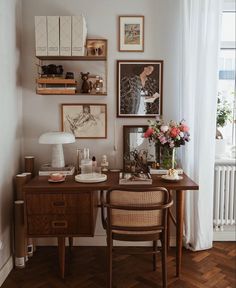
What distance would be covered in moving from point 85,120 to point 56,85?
435mm

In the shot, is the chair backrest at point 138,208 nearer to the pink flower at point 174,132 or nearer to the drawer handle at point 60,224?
the drawer handle at point 60,224

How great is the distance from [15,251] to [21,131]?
1.09 metres

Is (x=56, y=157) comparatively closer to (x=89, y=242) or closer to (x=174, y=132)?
(x=89, y=242)

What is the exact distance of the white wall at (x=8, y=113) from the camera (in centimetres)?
249

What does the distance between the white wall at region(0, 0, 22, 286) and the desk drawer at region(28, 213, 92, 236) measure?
0.94 ft

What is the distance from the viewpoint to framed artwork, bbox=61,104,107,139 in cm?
299

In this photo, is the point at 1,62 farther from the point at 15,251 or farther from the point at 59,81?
the point at 15,251

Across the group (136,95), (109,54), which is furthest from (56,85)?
(136,95)

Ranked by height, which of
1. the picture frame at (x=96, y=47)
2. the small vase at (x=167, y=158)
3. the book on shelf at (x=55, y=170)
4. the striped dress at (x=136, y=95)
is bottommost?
the book on shelf at (x=55, y=170)

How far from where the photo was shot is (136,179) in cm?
252

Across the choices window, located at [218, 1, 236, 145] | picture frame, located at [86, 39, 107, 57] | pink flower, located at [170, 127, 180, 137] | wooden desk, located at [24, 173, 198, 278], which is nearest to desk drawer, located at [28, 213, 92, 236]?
wooden desk, located at [24, 173, 198, 278]

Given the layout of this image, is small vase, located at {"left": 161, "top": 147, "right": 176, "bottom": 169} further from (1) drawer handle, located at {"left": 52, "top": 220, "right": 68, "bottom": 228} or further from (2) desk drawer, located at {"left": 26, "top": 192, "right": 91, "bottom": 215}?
(1) drawer handle, located at {"left": 52, "top": 220, "right": 68, "bottom": 228}

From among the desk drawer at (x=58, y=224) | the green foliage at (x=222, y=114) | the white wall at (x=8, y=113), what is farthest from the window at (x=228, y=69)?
the white wall at (x=8, y=113)

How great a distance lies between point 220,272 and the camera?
261cm
